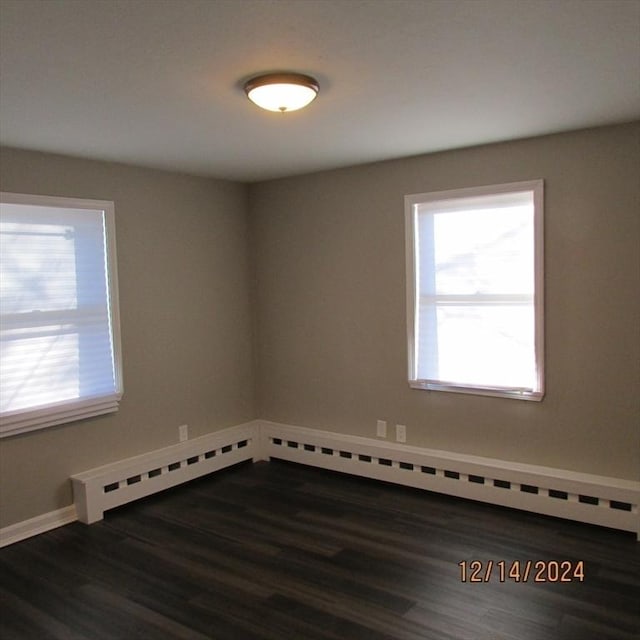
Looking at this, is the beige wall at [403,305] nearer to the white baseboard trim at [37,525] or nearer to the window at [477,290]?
the window at [477,290]

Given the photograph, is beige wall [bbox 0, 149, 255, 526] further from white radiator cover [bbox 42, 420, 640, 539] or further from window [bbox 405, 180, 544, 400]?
window [bbox 405, 180, 544, 400]

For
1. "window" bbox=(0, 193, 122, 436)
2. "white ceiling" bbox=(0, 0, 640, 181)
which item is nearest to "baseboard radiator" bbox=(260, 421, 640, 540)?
"window" bbox=(0, 193, 122, 436)

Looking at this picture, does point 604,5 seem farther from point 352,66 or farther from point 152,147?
point 152,147

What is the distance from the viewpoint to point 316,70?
7.58 feet

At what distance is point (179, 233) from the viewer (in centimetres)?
445

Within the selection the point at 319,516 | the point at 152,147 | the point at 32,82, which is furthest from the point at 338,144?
the point at 319,516

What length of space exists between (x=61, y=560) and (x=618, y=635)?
9.25 ft

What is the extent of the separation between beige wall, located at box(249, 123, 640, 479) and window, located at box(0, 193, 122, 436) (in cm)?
144

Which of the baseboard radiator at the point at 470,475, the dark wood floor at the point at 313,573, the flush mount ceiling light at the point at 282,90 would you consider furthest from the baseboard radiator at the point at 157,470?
the flush mount ceiling light at the point at 282,90

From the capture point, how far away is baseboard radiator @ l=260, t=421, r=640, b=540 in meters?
3.38
